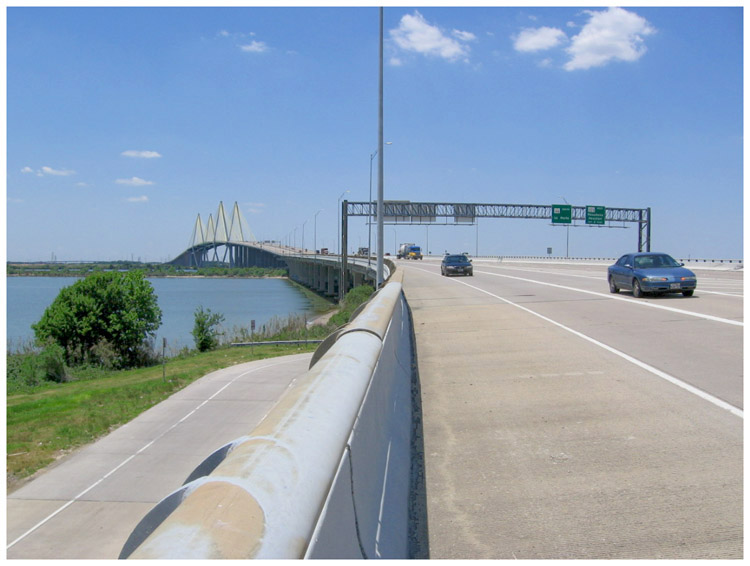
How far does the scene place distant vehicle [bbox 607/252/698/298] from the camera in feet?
73.5

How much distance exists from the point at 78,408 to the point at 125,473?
343 inches

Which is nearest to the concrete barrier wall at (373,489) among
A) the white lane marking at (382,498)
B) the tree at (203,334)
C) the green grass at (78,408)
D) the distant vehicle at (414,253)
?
the white lane marking at (382,498)

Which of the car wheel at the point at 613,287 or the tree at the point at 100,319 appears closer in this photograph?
the car wheel at the point at 613,287

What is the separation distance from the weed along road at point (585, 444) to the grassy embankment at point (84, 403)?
66.6 feet

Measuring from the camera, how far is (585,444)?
21.2 ft

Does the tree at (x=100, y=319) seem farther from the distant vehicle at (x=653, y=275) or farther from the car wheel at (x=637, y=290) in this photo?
the car wheel at (x=637, y=290)

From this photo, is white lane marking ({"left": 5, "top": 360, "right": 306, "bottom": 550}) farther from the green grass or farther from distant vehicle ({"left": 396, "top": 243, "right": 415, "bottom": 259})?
distant vehicle ({"left": 396, "top": 243, "right": 415, "bottom": 259})

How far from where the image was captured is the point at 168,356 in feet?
193

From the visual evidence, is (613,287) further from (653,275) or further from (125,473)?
(125,473)

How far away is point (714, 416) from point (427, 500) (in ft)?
12.8

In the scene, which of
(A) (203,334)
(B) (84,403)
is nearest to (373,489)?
(B) (84,403)

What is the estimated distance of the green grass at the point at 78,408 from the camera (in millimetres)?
26938

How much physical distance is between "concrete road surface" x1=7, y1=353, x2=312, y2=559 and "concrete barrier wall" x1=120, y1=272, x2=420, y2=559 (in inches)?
660

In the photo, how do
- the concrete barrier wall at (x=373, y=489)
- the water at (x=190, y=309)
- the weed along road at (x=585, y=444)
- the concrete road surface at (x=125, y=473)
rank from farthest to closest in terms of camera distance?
the water at (x=190, y=309)
the concrete road surface at (x=125, y=473)
the weed along road at (x=585, y=444)
the concrete barrier wall at (x=373, y=489)
